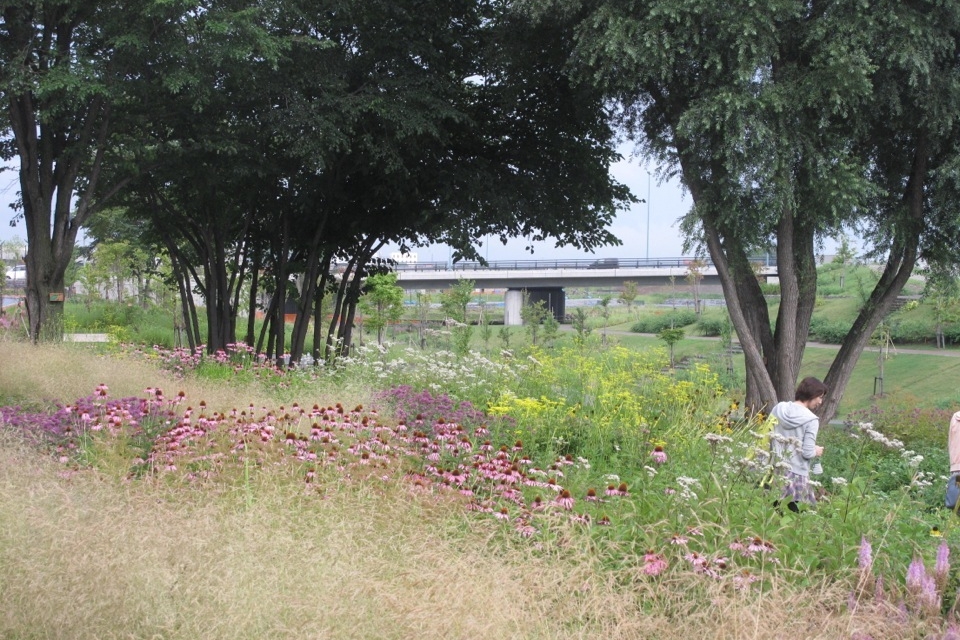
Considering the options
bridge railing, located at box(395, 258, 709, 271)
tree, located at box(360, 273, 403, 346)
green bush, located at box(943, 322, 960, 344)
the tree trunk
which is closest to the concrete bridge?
bridge railing, located at box(395, 258, 709, 271)

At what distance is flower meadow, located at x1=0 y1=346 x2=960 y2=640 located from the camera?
3.72 metres

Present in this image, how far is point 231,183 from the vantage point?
15156 mm

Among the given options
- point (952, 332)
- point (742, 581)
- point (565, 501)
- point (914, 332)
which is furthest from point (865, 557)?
point (914, 332)

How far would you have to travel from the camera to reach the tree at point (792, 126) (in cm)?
1062

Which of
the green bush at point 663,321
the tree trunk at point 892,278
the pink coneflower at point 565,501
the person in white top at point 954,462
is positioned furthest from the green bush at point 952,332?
the pink coneflower at point 565,501

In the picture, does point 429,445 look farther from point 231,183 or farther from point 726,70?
point 231,183

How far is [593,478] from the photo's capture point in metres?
5.50

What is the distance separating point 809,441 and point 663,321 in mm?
24246

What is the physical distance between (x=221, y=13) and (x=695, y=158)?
6.59m

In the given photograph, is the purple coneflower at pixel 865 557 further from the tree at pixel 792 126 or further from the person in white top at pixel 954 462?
the tree at pixel 792 126

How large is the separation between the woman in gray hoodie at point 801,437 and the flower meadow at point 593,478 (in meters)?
0.16

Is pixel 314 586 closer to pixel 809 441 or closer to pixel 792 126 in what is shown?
pixel 809 441

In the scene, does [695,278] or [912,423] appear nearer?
[912,423]

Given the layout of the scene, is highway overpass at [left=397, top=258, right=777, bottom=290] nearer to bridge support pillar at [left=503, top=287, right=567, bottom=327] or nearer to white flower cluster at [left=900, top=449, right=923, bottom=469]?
bridge support pillar at [left=503, top=287, right=567, bottom=327]
